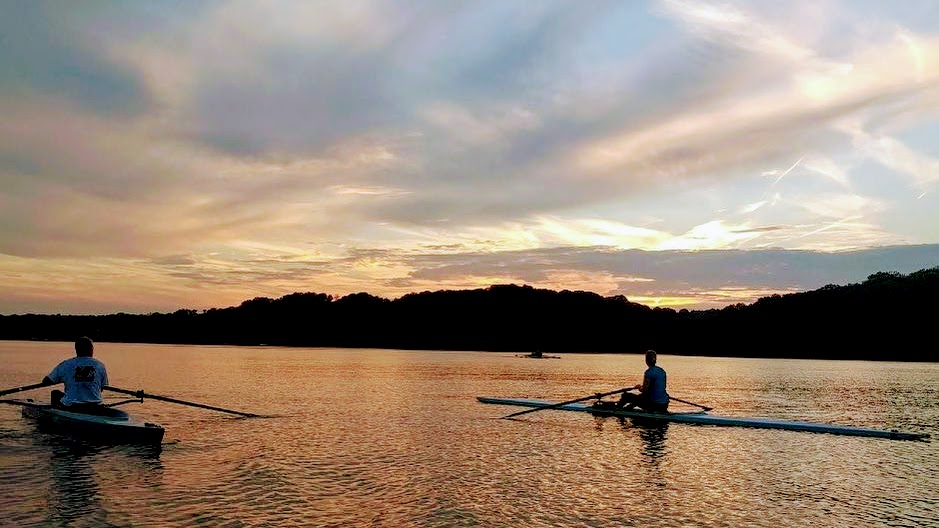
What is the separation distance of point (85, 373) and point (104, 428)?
1736 millimetres

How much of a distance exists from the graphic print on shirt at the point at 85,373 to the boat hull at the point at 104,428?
121cm

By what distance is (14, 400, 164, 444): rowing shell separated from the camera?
19656 mm

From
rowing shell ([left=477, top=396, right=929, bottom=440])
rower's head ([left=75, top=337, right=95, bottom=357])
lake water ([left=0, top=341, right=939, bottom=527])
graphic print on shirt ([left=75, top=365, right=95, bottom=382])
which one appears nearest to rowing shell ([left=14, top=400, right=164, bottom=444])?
lake water ([left=0, top=341, right=939, bottom=527])

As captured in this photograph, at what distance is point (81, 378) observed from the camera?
2022cm

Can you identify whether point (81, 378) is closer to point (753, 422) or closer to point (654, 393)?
point (654, 393)

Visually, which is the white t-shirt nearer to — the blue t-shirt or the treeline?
the blue t-shirt

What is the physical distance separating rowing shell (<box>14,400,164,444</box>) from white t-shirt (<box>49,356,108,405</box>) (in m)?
0.54

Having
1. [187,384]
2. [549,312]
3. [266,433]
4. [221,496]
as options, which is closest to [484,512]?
[221,496]

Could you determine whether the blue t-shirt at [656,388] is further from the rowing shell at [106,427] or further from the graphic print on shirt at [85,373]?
the graphic print on shirt at [85,373]

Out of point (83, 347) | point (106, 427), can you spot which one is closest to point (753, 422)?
point (106, 427)

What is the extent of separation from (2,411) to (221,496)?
19613mm

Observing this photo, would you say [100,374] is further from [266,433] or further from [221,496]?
[221,496]

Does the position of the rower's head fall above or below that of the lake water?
above

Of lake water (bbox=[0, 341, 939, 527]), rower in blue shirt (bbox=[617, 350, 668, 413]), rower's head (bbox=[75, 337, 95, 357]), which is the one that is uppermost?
rower's head (bbox=[75, 337, 95, 357])
